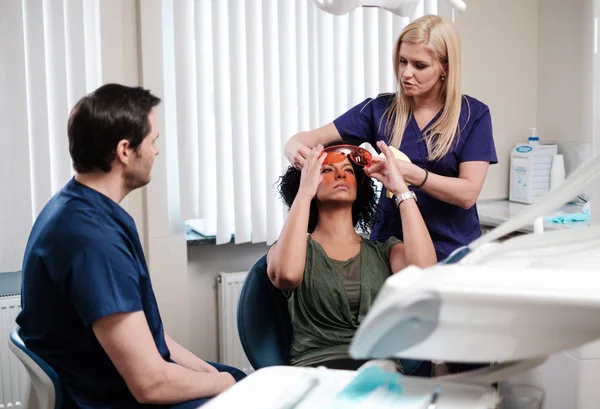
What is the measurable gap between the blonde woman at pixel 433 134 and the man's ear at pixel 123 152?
0.55 meters

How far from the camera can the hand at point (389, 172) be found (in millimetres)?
1890

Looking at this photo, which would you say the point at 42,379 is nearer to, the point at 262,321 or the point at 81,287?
the point at 81,287

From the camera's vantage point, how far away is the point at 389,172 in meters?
1.90

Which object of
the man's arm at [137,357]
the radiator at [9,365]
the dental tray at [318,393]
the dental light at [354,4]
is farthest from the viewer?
the radiator at [9,365]

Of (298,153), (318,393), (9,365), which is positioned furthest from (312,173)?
(9,365)

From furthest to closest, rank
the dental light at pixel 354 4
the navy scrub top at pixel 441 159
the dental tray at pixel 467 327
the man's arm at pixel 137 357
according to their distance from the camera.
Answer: the navy scrub top at pixel 441 159 < the dental light at pixel 354 4 < the man's arm at pixel 137 357 < the dental tray at pixel 467 327

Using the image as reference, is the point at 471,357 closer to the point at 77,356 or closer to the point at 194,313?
the point at 77,356

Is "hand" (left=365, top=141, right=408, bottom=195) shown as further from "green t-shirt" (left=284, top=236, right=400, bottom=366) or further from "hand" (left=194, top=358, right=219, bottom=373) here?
"hand" (left=194, top=358, right=219, bottom=373)

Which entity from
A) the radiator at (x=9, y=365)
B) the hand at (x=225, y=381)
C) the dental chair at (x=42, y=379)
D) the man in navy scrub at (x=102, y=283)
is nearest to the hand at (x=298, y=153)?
the man in navy scrub at (x=102, y=283)

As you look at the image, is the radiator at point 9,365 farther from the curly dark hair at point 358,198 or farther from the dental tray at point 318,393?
the dental tray at point 318,393

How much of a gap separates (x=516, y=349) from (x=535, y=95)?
2.70 meters

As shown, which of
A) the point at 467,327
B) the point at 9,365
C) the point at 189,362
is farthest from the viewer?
the point at 9,365

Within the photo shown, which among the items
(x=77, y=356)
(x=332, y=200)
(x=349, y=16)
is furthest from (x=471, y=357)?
(x=349, y=16)

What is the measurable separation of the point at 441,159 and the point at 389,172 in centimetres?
24
